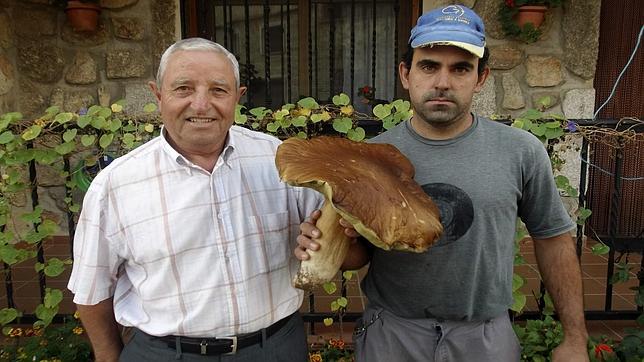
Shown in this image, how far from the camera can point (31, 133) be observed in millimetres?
2645

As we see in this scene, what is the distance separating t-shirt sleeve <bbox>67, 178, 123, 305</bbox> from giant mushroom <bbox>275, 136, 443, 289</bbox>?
638 mm

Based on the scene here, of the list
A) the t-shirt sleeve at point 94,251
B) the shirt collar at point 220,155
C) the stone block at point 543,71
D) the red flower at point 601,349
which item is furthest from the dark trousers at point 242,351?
the stone block at point 543,71

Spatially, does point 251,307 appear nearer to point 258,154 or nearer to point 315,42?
point 258,154

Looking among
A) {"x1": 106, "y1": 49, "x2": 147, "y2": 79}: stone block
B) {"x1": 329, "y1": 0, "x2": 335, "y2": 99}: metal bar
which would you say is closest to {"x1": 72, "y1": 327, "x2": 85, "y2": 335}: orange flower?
{"x1": 106, "y1": 49, "x2": 147, "y2": 79}: stone block

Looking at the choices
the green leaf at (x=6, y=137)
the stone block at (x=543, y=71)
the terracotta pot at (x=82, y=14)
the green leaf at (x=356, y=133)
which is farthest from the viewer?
the stone block at (x=543, y=71)

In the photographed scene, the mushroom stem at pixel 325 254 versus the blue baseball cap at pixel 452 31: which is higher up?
the blue baseball cap at pixel 452 31

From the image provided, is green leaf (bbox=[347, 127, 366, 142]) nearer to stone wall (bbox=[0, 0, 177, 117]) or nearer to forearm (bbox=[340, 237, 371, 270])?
forearm (bbox=[340, 237, 371, 270])

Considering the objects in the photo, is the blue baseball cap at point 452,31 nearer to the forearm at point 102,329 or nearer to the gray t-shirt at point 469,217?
the gray t-shirt at point 469,217

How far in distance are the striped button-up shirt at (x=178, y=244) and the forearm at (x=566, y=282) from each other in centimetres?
99

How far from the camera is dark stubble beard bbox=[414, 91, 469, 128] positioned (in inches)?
66.5

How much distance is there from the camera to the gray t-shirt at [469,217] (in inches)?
66.2

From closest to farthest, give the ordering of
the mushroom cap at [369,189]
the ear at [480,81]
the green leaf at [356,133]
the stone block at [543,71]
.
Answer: the mushroom cap at [369,189]
the ear at [480,81]
the green leaf at [356,133]
the stone block at [543,71]

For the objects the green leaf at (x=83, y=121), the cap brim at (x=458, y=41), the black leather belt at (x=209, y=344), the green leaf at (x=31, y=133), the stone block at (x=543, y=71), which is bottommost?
the black leather belt at (x=209, y=344)

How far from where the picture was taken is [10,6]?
15.7 ft
